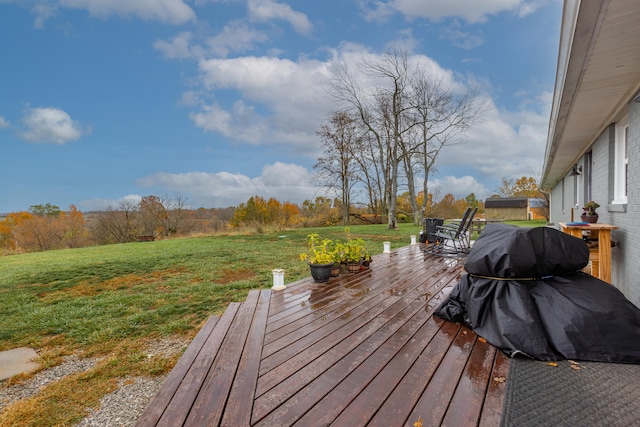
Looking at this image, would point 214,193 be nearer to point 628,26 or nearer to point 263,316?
point 263,316

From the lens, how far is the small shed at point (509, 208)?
25.0 meters

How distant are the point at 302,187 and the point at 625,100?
18.4 m

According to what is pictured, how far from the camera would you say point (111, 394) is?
2.05 meters

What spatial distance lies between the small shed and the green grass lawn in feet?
78.6

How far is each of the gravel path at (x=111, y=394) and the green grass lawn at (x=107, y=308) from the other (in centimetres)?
8

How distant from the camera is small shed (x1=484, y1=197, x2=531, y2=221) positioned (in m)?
25.0

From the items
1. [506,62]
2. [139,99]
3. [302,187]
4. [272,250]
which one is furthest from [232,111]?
[506,62]

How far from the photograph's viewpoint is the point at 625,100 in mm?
2803

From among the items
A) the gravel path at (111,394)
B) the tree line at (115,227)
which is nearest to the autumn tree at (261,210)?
the tree line at (115,227)

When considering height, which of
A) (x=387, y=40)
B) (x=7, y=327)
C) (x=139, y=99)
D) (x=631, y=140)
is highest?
(x=387, y=40)

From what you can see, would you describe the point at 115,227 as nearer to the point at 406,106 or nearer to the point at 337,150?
the point at 337,150

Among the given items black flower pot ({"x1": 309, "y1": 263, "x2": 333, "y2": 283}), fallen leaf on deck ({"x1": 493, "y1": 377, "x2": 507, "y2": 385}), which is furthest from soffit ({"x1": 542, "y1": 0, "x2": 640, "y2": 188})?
black flower pot ({"x1": 309, "y1": 263, "x2": 333, "y2": 283})

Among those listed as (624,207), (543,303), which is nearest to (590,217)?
(624,207)

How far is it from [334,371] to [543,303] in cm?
141
